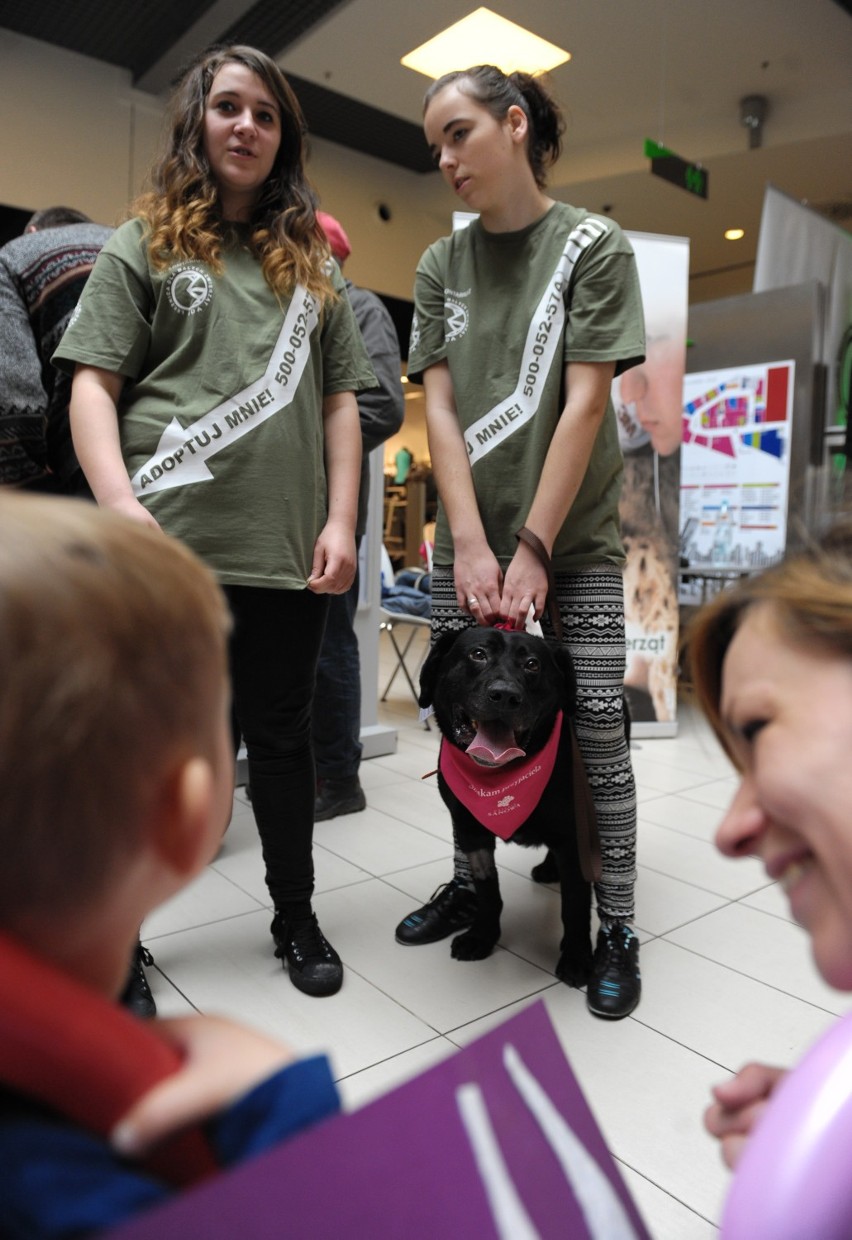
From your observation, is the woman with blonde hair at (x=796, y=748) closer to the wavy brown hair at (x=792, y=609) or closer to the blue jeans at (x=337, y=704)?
the wavy brown hair at (x=792, y=609)

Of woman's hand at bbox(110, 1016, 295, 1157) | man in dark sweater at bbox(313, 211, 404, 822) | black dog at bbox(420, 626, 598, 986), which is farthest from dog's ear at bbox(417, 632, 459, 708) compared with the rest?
woman's hand at bbox(110, 1016, 295, 1157)

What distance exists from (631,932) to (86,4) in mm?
5948

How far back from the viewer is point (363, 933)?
190cm

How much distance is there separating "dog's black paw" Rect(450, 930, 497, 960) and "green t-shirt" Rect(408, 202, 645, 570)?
782 millimetres

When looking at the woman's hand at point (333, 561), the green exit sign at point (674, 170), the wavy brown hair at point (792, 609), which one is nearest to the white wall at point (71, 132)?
the green exit sign at point (674, 170)

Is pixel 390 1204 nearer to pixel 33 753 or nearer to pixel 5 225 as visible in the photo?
pixel 33 753

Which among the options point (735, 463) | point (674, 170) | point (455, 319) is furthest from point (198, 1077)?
point (674, 170)

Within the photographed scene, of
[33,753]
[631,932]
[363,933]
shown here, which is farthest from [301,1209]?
[363,933]

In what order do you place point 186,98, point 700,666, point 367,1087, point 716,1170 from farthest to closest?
point 186,98 < point 367,1087 < point 716,1170 < point 700,666

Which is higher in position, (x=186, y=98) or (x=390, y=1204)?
(x=186, y=98)

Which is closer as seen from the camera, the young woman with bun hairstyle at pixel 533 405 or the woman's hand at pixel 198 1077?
the woman's hand at pixel 198 1077

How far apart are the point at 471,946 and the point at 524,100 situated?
1658 millimetres

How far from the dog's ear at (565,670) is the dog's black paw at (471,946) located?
531 millimetres

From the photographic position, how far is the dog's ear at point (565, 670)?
163 cm
